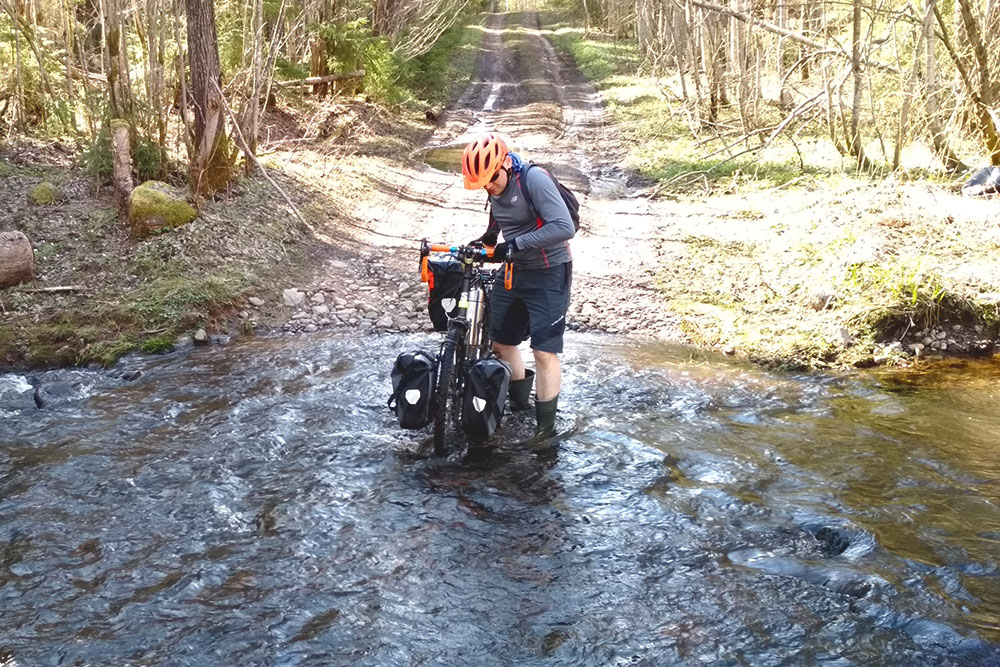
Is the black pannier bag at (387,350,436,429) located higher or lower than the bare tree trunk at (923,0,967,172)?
lower

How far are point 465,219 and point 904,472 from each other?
7.57 metres

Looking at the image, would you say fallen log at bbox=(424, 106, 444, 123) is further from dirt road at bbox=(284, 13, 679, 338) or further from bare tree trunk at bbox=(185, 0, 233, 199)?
bare tree trunk at bbox=(185, 0, 233, 199)

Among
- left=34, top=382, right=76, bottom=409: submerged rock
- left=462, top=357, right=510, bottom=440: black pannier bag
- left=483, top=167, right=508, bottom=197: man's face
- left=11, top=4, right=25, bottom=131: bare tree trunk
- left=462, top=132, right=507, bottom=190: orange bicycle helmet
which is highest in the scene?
left=11, top=4, right=25, bottom=131: bare tree trunk

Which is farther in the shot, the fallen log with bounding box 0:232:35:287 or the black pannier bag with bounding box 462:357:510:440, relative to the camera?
the fallen log with bounding box 0:232:35:287

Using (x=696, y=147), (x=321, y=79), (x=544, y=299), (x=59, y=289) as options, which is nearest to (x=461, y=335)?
(x=544, y=299)

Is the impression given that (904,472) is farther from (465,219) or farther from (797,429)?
(465,219)

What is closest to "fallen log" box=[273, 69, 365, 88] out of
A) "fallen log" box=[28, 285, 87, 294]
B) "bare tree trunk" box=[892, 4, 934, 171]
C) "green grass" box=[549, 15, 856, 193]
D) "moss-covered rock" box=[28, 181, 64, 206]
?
"moss-covered rock" box=[28, 181, 64, 206]

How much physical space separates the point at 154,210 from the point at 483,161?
5.60m

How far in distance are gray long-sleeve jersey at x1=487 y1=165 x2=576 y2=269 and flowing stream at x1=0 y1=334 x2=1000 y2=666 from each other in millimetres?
1358

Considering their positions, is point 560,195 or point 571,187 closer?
point 560,195

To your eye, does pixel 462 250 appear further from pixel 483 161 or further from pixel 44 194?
pixel 44 194

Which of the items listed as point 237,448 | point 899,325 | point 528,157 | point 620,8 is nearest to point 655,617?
point 237,448

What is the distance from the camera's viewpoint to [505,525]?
4992mm

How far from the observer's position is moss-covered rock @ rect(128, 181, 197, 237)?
936cm
